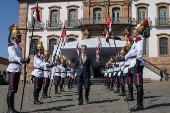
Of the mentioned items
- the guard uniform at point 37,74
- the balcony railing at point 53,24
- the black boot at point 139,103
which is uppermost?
the balcony railing at point 53,24

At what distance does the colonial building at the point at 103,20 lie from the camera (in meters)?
29.2

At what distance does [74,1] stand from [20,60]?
26651 millimetres

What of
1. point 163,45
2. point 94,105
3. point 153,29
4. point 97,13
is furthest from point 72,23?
point 94,105

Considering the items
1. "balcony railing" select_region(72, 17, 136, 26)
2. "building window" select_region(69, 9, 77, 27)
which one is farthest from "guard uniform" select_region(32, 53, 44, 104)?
"building window" select_region(69, 9, 77, 27)

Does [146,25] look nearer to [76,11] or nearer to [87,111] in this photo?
[87,111]

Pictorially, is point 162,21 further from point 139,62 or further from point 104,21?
point 139,62

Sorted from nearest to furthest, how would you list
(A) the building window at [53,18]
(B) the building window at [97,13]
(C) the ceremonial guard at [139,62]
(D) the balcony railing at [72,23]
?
(C) the ceremonial guard at [139,62] → (B) the building window at [97,13] → (D) the balcony railing at [72,23] → (A) the building window at [53,18]

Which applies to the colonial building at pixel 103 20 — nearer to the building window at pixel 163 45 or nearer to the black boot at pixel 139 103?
the building window at pixel 163 45

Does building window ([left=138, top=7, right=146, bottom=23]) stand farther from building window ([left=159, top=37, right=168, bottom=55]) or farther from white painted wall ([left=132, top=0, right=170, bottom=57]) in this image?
building window ([left=159, top=37, right=168, bottom=55])

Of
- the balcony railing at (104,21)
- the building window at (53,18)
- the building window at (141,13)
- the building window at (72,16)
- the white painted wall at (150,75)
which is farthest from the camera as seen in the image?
the building window at (53,18)

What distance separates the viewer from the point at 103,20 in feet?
98.7

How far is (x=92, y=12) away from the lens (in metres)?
30.5

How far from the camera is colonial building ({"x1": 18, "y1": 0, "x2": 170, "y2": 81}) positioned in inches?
1148

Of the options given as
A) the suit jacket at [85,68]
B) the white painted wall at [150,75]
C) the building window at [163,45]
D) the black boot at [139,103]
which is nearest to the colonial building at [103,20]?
the building window at [163,45]
